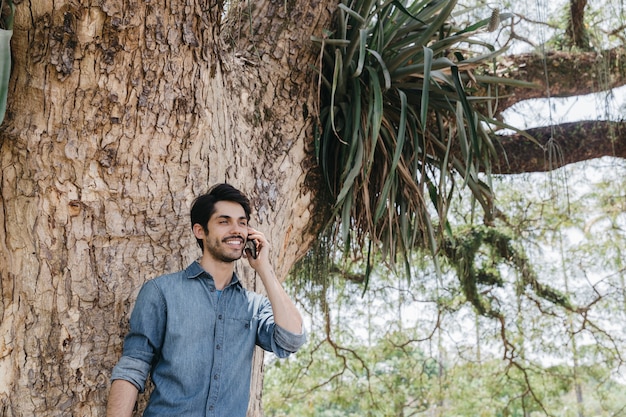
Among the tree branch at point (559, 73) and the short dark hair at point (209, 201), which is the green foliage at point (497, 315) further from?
the short dark hair at point (209, 201)

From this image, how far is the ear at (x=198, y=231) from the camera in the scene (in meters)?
1.94

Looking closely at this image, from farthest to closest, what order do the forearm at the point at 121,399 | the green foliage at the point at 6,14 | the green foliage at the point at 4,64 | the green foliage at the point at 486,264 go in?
the green foliage at the point at 486,264 < the green foliage at the point at 6,14 < the green foliage at the point at 4,64 < the forearm at the point at 121,399

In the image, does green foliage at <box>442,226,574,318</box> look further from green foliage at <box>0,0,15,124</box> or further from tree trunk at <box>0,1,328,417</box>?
green foliage at <box>0,0,15,124</box>

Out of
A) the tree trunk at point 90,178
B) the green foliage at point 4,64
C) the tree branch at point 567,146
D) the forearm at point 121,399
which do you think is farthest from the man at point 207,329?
the tree branch at point 567,146

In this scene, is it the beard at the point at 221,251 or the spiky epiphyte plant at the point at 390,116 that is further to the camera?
the spiky epiphyte plant at the point at 390,116

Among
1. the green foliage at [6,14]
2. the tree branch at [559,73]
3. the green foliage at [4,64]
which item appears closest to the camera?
the green foliage at [4,64]

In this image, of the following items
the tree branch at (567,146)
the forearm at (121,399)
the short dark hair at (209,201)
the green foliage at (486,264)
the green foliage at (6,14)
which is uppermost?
the tree branch at (567,146)

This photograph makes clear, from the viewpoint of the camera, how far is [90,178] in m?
1.97

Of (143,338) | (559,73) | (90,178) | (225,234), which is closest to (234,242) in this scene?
(225,234)

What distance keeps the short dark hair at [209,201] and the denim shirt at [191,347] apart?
0.14m

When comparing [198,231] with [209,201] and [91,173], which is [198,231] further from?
[91,173]

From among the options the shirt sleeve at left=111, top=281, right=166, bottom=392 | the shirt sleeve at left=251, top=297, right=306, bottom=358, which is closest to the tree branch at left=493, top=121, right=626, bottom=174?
the shirt sleeve at left=251, top=297, right=306, bottom=358

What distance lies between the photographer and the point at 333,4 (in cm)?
268

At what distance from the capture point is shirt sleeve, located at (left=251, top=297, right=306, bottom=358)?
1.83 meters
